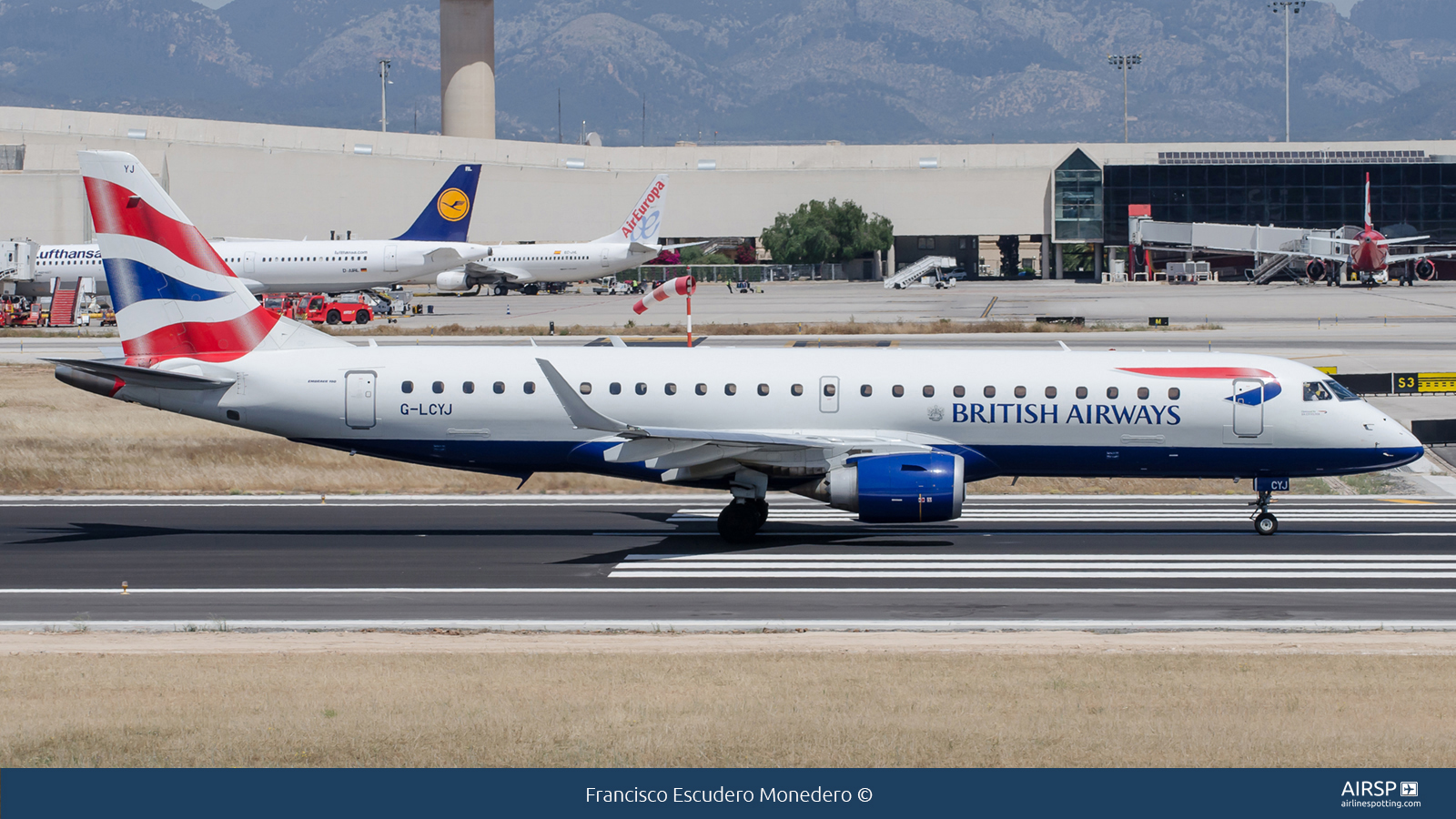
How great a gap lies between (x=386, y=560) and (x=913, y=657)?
1158 centimetres

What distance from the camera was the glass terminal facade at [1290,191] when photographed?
15725 centimetres

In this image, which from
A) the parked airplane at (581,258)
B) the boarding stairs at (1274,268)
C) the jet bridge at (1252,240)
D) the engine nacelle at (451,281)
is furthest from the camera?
the boarding stairs at (1274,268)

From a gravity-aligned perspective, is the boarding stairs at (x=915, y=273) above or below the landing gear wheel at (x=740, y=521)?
above

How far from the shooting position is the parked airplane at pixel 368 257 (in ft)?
282

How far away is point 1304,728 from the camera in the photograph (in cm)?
1391

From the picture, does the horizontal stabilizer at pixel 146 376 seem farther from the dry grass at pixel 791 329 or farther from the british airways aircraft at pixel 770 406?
the dry grass at pixel 791 329

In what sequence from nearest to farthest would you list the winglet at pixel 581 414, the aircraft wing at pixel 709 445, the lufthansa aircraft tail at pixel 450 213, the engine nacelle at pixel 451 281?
the winglet at pixel 581 414, the aircraft wing at pixel 709 445, the lufthansa aircraft tail at pixel 450 213, the engine nacelle at pixel 451 281

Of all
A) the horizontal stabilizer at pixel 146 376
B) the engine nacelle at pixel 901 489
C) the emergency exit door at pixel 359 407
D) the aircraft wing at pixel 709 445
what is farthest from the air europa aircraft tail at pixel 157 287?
the engine nacelle at pixel 901 489

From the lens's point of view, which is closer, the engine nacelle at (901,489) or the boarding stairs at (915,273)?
the engine nacelle at (901,489)

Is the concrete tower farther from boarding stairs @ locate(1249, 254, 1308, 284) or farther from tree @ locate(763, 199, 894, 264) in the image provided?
boarding stairs @ locate(1249, 254, 1308, 284)

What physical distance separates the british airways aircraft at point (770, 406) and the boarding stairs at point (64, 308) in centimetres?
6077

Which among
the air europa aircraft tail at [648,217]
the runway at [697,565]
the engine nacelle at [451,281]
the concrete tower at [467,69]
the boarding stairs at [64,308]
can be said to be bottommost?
the runway at [697,565]

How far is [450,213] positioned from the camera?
86.9m

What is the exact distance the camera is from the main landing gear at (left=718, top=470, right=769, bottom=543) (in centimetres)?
2655
